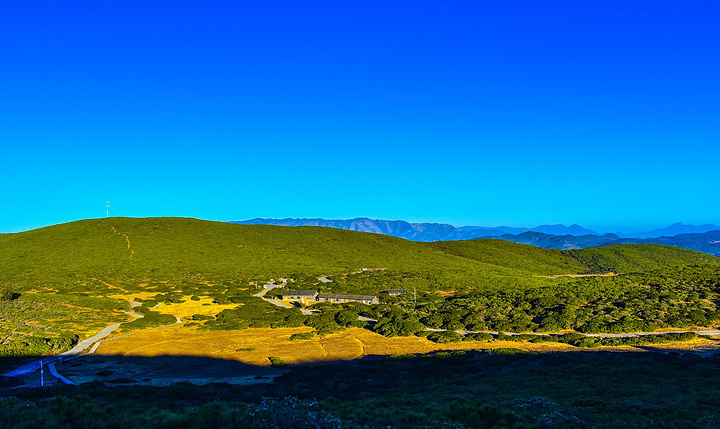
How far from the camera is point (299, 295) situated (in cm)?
6869

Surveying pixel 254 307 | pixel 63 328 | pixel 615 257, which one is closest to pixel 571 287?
pixel 254 307

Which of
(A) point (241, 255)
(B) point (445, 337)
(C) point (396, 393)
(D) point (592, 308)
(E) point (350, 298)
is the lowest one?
(B) point (445, 337)

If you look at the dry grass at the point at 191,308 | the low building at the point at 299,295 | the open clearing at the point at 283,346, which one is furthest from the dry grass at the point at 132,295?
the open clearing at the point at 283,346

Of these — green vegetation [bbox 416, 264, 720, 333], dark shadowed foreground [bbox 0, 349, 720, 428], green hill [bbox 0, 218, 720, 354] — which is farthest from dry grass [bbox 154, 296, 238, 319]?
green vegetation [bbox 416, 264, 720, 333]

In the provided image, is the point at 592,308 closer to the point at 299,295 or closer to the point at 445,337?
the point at 445,337

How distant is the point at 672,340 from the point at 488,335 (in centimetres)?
1566

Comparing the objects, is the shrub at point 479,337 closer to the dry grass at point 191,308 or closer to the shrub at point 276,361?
the shrub at point 276,361

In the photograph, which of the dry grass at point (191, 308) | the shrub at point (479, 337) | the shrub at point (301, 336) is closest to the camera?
the shrub at point (479, 337)

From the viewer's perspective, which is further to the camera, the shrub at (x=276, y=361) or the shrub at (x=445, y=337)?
the shrub at (x=445, y=337)

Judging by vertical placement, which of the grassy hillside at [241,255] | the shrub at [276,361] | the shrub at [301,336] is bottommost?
the shrub at [276,361]

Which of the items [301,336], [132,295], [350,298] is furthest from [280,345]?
[132,295]

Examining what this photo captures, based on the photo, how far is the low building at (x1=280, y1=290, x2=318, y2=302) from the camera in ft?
220

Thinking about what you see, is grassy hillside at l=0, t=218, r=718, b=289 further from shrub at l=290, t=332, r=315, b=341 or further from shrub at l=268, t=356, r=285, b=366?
shrub at l=268, t=356, r=285, b=366

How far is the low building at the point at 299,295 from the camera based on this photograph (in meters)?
67.1
